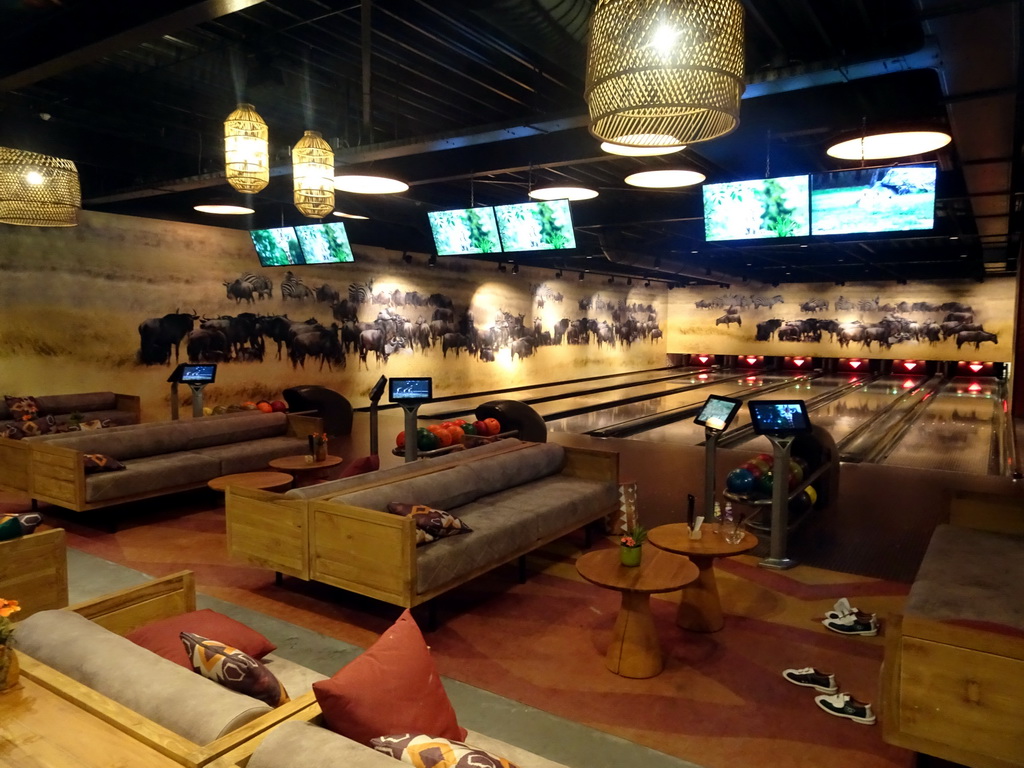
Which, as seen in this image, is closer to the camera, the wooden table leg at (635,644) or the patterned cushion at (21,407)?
the wooden table leg at (635,644)

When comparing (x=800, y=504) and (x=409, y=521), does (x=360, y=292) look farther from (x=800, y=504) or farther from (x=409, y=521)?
(x=409, y=521)

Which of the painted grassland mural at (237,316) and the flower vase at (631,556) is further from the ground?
the painted grassland mural at (237,316)

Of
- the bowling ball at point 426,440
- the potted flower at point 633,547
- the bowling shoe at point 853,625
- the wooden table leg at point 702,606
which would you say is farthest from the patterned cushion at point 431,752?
the bowling ball at point 426,440

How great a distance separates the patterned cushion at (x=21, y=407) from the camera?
6.90m

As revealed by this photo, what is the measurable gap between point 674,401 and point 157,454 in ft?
31.5

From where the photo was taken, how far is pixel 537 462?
479cm

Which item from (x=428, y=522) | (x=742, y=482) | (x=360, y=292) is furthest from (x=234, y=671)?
(x=360, y=292)

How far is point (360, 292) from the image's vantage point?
11.1 m

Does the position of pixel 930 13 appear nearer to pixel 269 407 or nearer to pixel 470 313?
pixel 269 407

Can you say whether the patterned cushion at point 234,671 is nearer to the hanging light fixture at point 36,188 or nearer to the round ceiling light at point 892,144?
the hanging light fixture at point 36,188

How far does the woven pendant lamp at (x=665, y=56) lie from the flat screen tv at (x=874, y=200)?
136 inches

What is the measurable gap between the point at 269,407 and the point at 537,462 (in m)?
3.90

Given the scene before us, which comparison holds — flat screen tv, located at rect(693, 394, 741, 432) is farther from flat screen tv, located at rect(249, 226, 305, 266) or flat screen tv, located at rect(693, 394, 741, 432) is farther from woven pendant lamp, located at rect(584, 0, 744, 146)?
flat screen tv, located at rect(249, 226, 305, 266)

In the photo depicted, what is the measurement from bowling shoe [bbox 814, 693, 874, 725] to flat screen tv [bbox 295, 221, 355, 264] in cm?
630
